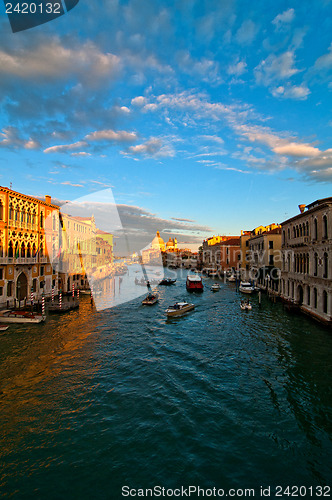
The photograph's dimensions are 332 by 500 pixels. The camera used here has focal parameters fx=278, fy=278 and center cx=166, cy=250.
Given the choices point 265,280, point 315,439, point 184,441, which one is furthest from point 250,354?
point 265,280

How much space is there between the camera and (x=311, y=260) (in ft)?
101

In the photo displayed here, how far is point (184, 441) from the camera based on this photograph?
11.6 metres

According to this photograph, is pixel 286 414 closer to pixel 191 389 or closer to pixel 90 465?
pixel 191 389

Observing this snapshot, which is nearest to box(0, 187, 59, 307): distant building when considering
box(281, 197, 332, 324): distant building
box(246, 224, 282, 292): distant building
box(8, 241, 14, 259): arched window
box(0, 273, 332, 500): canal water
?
box(8, 241, 14, 259): arched window

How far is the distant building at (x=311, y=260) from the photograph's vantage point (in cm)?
2670

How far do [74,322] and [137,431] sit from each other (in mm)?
21462

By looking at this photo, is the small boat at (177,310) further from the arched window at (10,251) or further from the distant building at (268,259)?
the arched window at (10,251)

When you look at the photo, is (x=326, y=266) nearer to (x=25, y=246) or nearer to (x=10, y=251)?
(x=10, y=251)

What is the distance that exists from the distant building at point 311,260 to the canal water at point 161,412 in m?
4.16

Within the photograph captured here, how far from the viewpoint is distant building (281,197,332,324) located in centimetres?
2670

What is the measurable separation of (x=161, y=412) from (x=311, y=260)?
24.5 metres

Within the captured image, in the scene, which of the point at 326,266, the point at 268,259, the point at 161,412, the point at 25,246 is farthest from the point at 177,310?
the point at 268,259

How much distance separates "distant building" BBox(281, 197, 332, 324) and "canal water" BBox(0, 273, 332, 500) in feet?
13.6

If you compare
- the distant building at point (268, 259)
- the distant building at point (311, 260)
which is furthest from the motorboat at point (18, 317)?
the distant building at point (268, 259)
